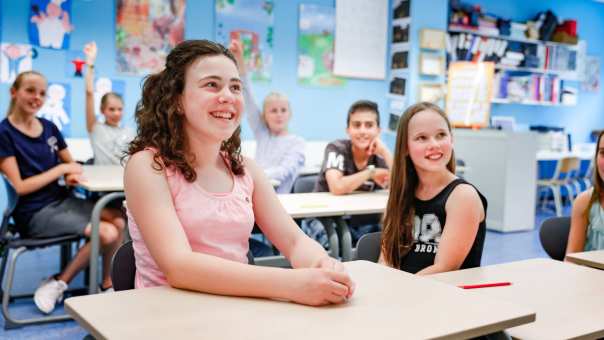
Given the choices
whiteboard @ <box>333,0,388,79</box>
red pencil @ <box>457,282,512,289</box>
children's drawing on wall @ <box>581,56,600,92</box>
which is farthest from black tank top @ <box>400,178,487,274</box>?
children's drawing on wall @ <box>581,56,600,92</box>

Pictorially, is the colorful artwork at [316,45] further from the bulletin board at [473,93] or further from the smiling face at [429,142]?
the smiling face at [429,142]

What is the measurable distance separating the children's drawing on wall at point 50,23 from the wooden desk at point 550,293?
436 cm

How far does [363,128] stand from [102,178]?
1.54 meters

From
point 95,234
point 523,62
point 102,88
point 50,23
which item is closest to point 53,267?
point 95,234

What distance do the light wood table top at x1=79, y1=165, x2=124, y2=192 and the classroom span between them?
20 millimetres

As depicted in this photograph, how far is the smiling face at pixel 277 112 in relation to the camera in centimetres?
383

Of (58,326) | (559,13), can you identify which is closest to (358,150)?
(58,326)

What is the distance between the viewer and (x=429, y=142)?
6.69 feet

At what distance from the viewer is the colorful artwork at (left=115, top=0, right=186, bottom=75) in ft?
17.1

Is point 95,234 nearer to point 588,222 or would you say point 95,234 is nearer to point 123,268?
point 123,268

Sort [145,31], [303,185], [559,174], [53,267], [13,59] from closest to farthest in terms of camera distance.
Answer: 1. [303,185]
2. [53,267]
3. [13,59]
4. [145,31]
5. [559,174]

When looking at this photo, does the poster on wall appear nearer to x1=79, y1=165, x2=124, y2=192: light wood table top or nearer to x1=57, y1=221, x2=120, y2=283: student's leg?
x1=79, y1=165, x2=124, y2=192: light wood table top

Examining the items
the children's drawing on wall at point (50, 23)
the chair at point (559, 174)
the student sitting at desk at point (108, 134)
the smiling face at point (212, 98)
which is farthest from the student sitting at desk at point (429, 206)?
the chair at point (559, 174)

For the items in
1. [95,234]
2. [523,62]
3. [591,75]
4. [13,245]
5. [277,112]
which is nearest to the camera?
[13,245]
